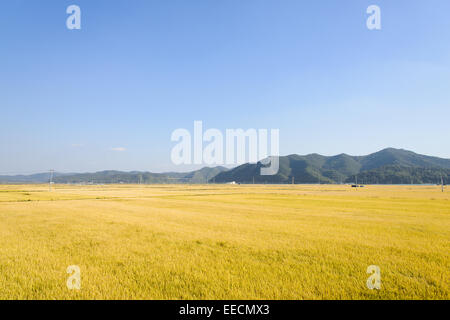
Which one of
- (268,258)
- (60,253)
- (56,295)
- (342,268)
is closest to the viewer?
(56,295)

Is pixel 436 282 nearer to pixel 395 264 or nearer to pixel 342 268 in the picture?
pixel 395 264

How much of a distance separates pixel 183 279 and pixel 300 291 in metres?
3.43

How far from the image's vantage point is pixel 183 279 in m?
7.79
